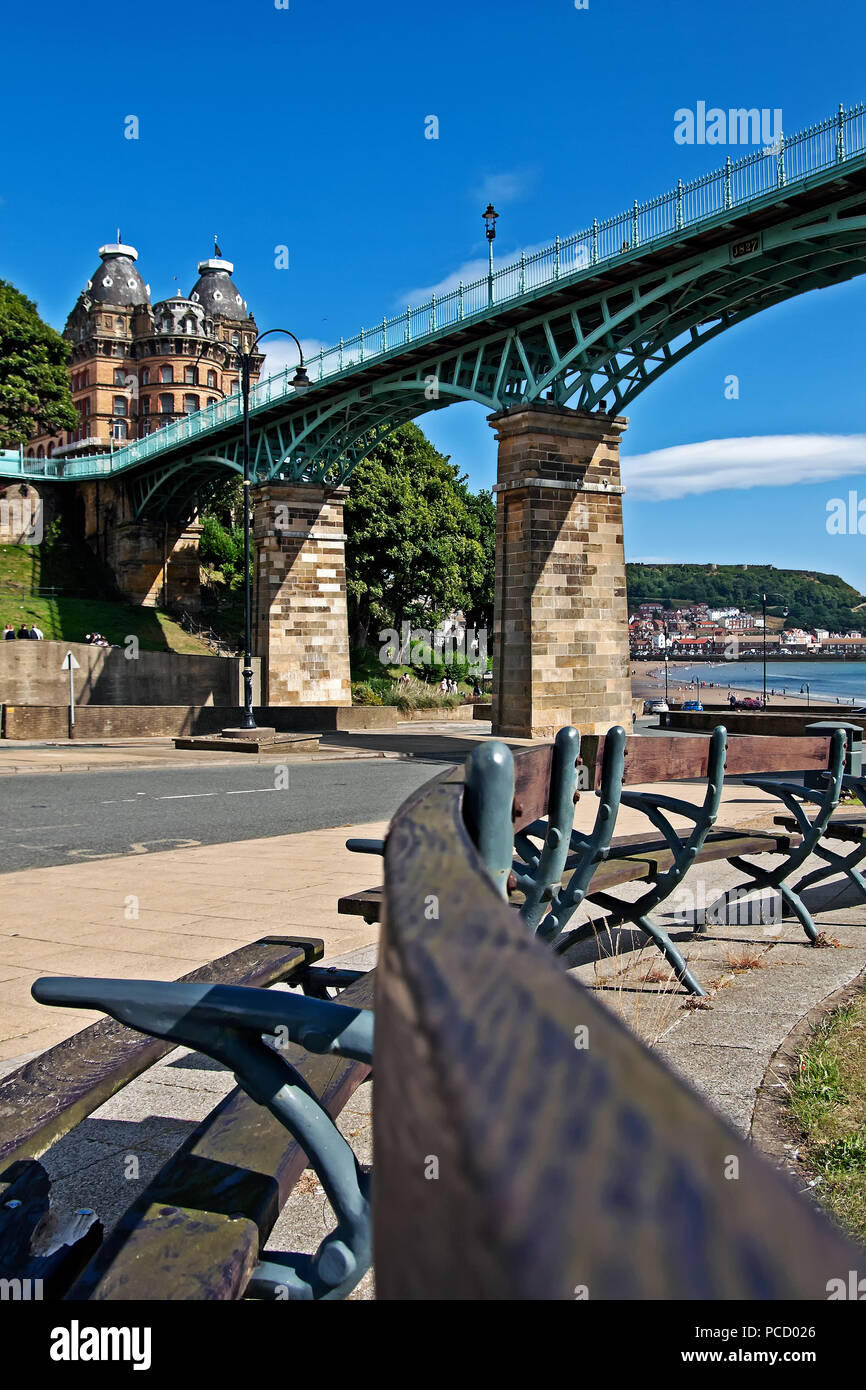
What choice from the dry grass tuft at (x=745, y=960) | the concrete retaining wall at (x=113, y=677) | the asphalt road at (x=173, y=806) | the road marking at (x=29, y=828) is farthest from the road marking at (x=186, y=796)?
the concrete retaining wall at (x=113, y=677)

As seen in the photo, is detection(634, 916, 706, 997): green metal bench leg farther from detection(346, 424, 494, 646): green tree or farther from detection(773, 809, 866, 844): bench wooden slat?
detection(346, 424, 494, 646): green tree

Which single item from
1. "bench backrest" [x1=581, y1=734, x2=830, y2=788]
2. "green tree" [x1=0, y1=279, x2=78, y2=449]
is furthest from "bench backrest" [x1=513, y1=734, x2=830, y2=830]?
"green tree" [x1=0, y1=279, x2=78, y2=449]

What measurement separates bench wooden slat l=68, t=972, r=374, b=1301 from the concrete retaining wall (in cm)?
3245

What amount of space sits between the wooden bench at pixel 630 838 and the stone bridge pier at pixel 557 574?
66.7 feet

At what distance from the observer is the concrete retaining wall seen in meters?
34.1

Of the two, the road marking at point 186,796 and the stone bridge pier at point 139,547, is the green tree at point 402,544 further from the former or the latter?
the road marking at point 186,796

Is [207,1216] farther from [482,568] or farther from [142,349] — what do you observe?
[142,349]

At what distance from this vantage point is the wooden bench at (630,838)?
10.8 feet

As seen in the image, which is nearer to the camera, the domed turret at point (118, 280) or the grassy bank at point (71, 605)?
the grassy bank at point (71, 605)

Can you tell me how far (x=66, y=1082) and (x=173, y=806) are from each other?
12118 millimetres

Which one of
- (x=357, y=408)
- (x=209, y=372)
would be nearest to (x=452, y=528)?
(x=357, y=408)

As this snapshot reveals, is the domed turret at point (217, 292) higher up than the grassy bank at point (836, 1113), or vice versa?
the domed turret at point (217, 292)

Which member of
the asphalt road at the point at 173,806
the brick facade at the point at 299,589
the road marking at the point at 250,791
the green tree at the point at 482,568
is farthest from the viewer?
the green tree at the point at 482,568

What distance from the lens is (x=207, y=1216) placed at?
176cm
